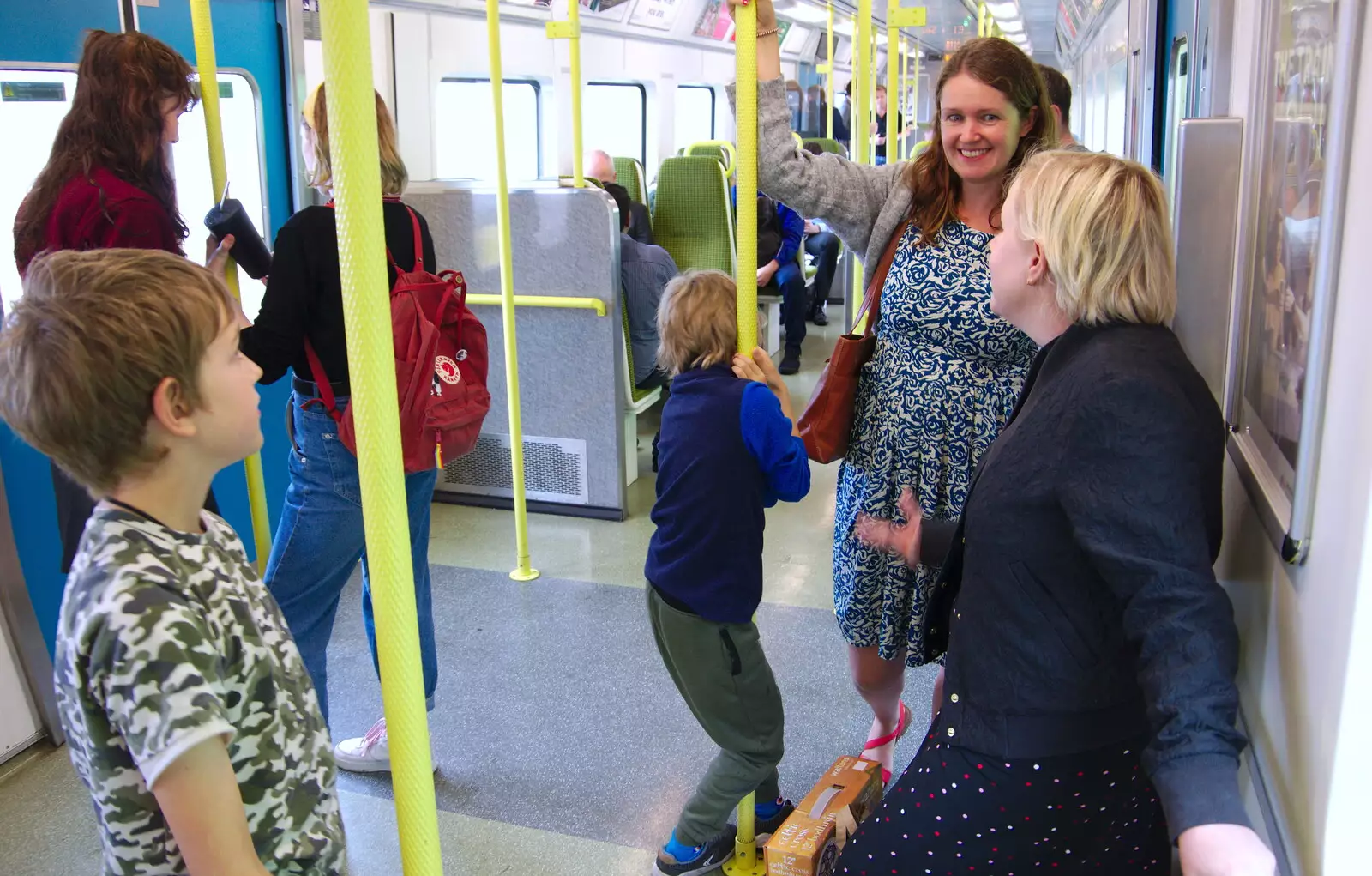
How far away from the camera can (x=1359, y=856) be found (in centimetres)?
105

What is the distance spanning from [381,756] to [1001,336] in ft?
5.93

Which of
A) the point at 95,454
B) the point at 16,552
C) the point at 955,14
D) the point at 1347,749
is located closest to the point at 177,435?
the point at 95,454

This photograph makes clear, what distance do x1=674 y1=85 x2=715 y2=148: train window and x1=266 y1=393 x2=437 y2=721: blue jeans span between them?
9.62 metres

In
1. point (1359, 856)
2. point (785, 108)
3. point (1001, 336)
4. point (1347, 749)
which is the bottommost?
point (1359, 856)

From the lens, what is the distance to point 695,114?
1189 centimetres

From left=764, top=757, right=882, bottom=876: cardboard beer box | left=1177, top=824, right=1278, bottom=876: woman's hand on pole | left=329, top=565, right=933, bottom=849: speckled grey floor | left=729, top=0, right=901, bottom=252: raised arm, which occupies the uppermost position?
left=729, top=0, right=901, bottom=252: raised arm

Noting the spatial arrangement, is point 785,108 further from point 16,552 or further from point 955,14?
point 955,14

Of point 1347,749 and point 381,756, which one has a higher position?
point 1347,749

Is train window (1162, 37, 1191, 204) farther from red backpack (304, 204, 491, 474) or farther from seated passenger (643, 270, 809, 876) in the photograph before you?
red backpack (304, 204, 491, 474)

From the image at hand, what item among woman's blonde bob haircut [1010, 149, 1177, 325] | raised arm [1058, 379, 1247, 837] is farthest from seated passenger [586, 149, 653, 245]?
raised arm [1058, 379, 1247, 837]

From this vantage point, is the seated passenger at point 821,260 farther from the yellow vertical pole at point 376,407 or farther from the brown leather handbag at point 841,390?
the yellow vertical pole at point 376,407

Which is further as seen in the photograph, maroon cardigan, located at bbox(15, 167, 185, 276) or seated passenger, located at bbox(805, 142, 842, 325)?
seated passenger, located at bbox(805, 142, 842, 325)

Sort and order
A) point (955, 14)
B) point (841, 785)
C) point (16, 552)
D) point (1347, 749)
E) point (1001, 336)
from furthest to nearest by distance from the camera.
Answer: point (955, 14), point (16, 552), point (841, 785), point (1001, 336), point (1347, 749)

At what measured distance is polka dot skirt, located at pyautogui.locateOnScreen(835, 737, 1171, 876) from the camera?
4.59 feet
